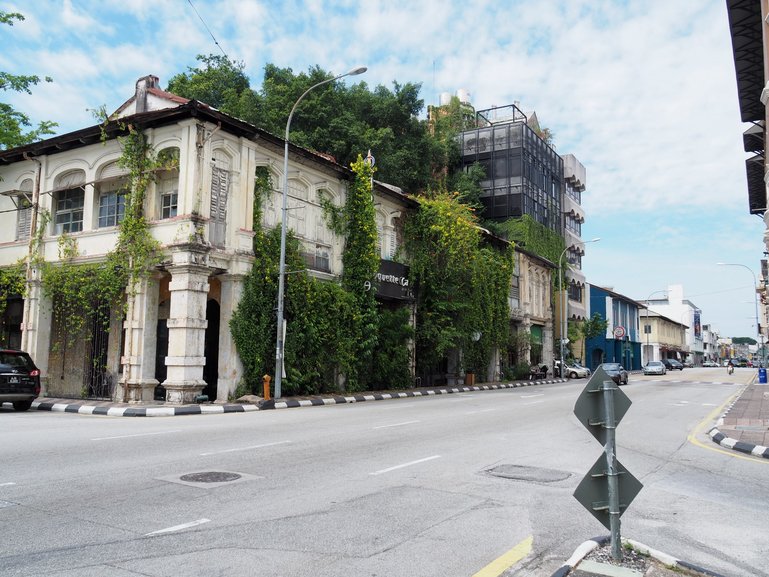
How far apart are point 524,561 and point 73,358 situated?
22481mm

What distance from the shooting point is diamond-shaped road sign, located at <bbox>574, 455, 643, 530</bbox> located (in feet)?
15.3

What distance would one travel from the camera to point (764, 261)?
64.6m

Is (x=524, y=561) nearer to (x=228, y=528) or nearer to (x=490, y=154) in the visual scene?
(x=228, y=528)

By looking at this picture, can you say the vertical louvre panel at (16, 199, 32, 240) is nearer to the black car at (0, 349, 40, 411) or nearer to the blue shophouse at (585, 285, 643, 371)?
the black car at (0, 349, 40, 411)

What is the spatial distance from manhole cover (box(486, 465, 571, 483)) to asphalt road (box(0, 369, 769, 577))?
3 cm

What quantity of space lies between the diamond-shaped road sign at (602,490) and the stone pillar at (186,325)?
16519 millimetres

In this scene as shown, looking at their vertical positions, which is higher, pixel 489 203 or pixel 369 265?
pixel 489 203

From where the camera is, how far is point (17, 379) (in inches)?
711

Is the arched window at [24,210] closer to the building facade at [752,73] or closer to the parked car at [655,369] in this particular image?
the building facade at [752,73]

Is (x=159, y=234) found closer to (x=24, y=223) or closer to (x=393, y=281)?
(x=24, y=223)

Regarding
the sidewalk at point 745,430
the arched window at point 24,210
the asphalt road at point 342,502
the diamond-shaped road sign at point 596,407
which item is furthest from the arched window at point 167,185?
the diamond-shaped road sign at point 596,407

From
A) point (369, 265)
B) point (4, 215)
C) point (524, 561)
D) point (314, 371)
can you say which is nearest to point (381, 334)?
point (369, 265)

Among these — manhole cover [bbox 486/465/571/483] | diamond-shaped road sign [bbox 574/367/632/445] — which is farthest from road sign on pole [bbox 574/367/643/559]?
manhole cover [bbox 486/465/571/483]

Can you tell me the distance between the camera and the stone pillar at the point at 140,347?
20.2 meters
